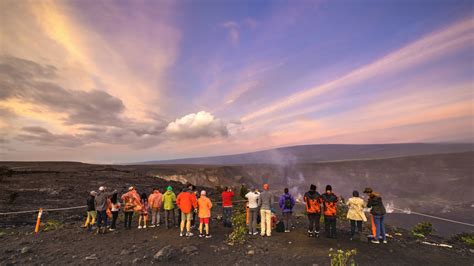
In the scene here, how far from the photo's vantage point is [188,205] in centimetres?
1158

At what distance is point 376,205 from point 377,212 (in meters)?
0.31

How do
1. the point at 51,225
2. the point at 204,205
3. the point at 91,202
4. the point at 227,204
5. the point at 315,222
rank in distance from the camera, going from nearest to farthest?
the point at 204,205 → the point at 315,222 → the point at 91,202 → the point at 227,204 → the point at 51,225

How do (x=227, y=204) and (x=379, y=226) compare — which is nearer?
(x=379, y=226)

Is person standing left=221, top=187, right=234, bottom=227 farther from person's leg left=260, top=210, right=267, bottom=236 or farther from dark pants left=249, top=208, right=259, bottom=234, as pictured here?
person's leg left=260, top=210, right=267, bottom=236

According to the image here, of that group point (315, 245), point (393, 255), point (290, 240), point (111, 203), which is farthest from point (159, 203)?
point (393, 255)

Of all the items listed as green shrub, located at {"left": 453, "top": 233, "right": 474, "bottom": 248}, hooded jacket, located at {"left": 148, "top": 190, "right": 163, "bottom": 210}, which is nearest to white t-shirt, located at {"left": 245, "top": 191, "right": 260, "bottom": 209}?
hooded jacket, located at {"left": 148, "top": 190, "right": 163, "bottom": 210}

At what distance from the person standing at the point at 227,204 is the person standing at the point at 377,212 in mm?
6650

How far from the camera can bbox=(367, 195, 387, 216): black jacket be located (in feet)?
36.5

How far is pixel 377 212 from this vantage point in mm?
11125

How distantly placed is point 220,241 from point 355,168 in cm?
7148

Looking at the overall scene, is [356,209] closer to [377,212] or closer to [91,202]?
[377,212]

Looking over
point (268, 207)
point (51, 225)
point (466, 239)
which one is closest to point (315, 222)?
point (268, 207)

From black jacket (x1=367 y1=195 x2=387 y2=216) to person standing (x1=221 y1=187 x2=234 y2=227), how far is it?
21.8 ft

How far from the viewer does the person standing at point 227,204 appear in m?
12.8
